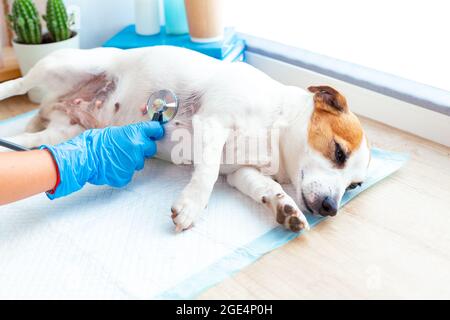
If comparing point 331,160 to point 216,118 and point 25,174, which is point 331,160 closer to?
point 216,118

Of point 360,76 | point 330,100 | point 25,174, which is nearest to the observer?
point 25,174

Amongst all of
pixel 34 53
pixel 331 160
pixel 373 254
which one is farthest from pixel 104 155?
pixel 34 53

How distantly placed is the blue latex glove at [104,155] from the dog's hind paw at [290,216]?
401 mm

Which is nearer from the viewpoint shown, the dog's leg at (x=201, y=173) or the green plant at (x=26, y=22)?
the dog's leg at (x=201, y=173)

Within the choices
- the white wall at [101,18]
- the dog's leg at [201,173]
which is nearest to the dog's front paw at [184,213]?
the dog's leg at [201,173]

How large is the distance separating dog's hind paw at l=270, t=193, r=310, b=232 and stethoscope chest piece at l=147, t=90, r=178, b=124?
41cm

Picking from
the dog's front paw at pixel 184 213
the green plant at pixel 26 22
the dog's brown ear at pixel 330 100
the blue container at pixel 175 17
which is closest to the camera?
the dog's front paw at pixel 184 213

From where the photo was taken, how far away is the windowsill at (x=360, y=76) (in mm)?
1707

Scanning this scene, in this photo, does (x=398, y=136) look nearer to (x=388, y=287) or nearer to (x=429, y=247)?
(x=429, y=247)

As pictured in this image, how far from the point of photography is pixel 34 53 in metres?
2.03

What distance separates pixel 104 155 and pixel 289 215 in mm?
495

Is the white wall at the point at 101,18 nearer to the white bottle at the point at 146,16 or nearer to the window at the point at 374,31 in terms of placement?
the white bottle at the point at 146,16

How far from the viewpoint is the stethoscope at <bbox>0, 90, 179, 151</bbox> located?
4.80 ft

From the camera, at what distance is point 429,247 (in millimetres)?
1232
